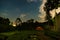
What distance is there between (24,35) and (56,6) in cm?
2829

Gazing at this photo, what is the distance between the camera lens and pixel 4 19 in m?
61.0

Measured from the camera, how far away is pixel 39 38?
23.0 m

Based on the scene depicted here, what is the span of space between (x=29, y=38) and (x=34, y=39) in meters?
0.79

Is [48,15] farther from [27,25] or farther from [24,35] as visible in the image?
[24,35]

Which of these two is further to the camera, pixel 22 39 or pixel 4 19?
pixel 4 19

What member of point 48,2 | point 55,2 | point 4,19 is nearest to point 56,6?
point 55,2

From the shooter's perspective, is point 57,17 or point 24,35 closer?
point 24,35

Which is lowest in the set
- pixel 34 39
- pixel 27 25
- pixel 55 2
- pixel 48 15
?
pixel 34 39

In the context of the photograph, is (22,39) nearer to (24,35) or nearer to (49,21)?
(24,35)

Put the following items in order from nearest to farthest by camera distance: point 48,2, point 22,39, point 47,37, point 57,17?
point 22,39
point 47,37
point 57,17
point 48,2

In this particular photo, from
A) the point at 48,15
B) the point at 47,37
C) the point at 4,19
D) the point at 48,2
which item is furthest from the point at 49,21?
the point at 47,37

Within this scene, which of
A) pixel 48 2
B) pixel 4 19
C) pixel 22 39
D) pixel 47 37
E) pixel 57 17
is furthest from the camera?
pixel 4 19

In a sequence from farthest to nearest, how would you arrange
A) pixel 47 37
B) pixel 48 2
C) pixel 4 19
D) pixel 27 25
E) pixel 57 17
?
pixel 4 19
pixel 48 2
pixel 27 25
pixel 57 17
pixel 47 37

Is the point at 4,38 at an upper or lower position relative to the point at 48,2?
lower
